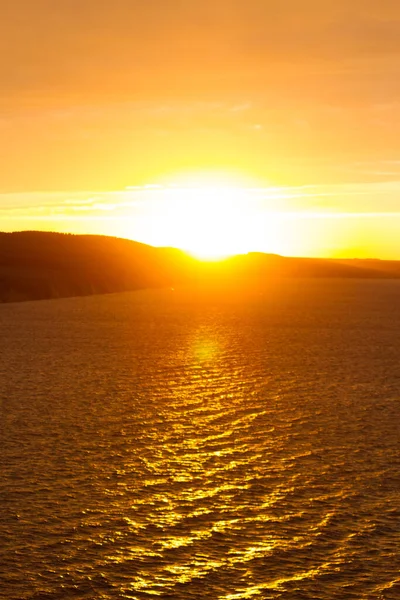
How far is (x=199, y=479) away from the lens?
26.9 m

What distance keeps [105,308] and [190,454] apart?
102832 millimetres

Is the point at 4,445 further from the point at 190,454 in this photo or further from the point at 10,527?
the point at 10,527

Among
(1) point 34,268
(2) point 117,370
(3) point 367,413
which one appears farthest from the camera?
(1) point 34,268

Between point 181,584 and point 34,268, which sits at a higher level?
point 34,268

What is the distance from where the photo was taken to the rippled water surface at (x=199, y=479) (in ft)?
62.4

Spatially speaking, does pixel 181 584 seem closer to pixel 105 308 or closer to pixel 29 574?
pixel 29 574

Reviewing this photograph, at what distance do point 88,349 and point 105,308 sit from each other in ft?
208

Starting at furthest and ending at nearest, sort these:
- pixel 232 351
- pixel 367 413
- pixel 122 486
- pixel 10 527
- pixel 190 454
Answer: pixel 232 351 < pixel 367 413 < pixel 190 454 < pixel 122 486 < pixel 10 527

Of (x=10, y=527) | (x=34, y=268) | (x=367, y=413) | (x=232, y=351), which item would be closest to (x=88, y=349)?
(x=232, y=351)

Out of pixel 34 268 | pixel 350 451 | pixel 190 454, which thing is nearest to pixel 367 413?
pixel 350 451

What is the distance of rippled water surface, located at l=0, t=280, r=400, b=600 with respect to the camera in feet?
62.4

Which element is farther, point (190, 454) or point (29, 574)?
point (190, 454)

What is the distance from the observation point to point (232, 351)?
2677 inches

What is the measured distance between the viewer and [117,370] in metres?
55.3
